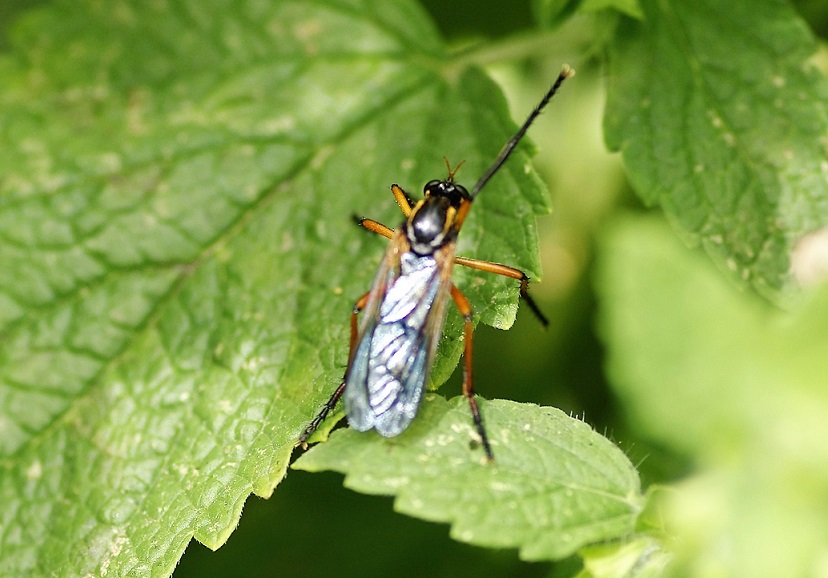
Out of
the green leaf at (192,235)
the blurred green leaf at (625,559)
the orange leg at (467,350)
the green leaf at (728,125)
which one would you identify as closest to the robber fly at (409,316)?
the orange leg at (467,350)

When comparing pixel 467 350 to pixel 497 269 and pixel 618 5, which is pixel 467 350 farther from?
pixel 618 5

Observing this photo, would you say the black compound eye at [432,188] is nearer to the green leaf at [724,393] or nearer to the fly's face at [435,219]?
the fly's face at [435,219]

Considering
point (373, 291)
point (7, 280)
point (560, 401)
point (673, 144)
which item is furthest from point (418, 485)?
point (560, 401)

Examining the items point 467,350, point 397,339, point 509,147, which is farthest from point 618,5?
point 397,339

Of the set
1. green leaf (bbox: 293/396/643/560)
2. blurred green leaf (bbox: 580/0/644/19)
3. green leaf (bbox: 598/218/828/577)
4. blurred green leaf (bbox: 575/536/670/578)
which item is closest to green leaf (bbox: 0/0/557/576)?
green leaf (bbox: 293/396/643/560)

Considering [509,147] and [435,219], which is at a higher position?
[509,147]

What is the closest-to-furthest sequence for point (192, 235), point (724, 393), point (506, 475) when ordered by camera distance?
point (506, 475) → point (192, 235) → point (724, 393)

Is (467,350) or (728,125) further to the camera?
(728,125)

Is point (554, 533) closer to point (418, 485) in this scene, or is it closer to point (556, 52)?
point (418, 485)
